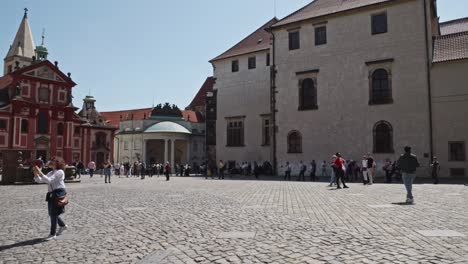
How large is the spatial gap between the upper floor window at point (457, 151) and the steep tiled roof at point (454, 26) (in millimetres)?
13864

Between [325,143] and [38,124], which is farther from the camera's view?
[38,124]

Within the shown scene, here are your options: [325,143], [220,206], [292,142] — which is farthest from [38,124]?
[220,206]

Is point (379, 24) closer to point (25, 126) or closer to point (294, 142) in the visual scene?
point (294, 142)

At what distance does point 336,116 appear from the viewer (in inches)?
1195

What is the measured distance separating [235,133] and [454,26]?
2385cm

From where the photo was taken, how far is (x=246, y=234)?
7.35 metres

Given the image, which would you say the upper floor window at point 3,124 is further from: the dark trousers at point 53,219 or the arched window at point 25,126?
the dark trousers at point 53,219

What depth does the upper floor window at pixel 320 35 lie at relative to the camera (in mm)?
31688

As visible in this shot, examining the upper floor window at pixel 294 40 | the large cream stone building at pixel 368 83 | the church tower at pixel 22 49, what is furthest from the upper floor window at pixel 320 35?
the church tower at pixel 22 49

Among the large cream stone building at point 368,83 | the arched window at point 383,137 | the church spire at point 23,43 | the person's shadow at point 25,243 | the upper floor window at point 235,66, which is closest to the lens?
the person's shadow at point 25,243

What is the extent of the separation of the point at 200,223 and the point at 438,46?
2676 cm

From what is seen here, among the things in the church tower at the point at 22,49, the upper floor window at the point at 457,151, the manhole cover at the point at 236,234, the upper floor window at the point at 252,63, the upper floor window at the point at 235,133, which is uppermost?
the church tower at the point at 22,49

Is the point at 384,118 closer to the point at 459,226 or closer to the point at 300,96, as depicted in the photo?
the point at 300,96

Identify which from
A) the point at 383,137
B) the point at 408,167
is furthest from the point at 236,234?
the point at 383,137
